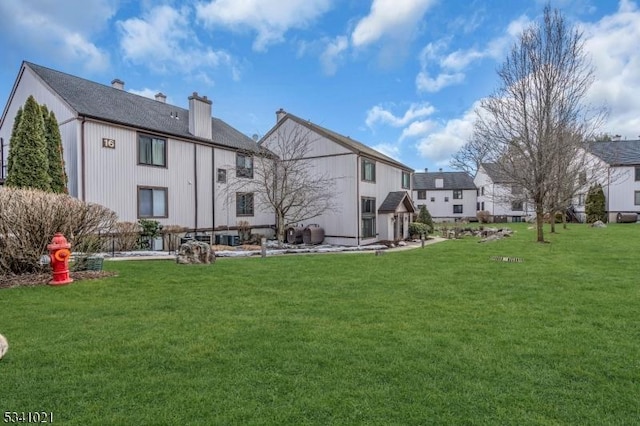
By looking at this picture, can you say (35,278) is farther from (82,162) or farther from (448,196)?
(448,196)

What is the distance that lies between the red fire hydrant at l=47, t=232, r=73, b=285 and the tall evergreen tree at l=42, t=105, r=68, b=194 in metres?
7.37

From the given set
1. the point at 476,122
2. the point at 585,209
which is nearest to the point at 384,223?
the point at 476,122

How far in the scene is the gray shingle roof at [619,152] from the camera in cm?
3597

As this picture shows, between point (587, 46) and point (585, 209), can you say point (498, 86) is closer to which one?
point (587, 46)

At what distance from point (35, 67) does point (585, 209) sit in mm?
42631

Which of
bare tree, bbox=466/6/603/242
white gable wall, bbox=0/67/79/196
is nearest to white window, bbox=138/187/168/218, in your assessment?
white gable wall, bbox=0/67/79/196

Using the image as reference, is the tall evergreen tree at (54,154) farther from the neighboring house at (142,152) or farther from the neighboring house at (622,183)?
the neighboring house at (622,183)

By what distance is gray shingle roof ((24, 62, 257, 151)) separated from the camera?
15.1 m

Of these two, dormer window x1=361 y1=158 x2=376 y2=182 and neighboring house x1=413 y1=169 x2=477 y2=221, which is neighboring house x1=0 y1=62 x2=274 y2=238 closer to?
dormer window x1=361 y1=158 x2=376 y2=182

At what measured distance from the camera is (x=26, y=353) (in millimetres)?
4285

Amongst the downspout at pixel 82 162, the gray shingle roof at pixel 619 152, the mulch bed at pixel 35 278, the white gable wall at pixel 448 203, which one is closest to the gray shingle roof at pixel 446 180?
the white gable wall at pixel 448 203

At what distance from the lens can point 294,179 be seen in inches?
813

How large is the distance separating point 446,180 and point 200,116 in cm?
4053

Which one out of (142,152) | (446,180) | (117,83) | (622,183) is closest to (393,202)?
(142,152)
